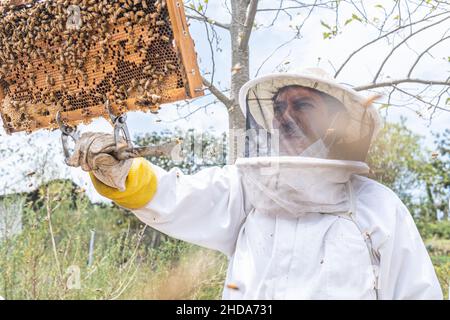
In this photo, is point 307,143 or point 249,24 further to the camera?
point 249,24

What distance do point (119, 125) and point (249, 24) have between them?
77.4 inches

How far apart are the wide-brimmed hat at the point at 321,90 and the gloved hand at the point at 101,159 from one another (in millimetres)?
716

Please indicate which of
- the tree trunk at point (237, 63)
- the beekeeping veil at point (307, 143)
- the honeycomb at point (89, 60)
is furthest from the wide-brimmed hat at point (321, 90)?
the tree trunk at point (237, 63)

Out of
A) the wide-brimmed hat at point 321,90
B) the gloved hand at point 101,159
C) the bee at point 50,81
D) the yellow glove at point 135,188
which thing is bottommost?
the yellow glove at point 135,188

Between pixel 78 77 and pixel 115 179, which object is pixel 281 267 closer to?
pixel 115 179

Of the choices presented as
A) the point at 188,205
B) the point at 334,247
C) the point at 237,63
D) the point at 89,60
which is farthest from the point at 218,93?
the point at 334,247

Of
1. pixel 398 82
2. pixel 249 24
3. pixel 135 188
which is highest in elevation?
pixel 249 24

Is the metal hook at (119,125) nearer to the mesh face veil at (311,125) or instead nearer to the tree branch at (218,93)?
the mesh face veil at (311,125)

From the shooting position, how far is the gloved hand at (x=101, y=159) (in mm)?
2342

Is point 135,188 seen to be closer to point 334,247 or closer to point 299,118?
point 299,118

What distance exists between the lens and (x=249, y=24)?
4.01 metres
